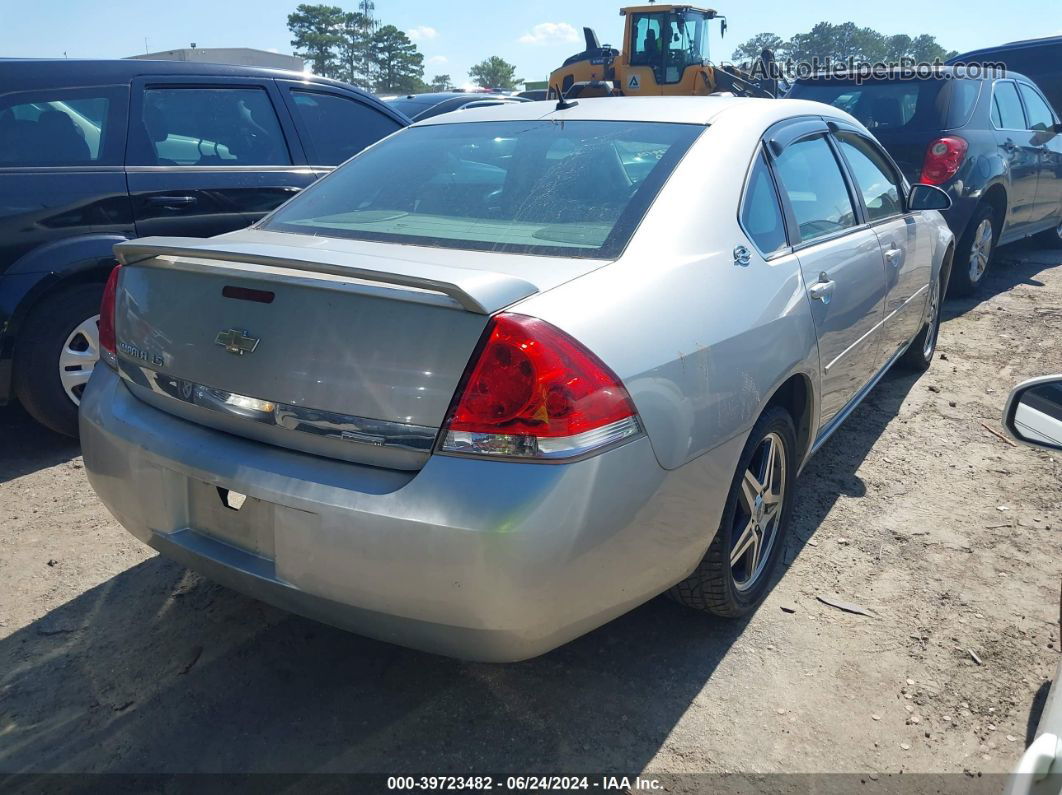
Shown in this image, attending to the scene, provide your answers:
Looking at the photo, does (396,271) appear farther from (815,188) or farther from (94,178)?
(94,178)

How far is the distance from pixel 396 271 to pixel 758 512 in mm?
1480

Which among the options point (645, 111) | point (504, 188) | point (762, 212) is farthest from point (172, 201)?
point (762, 212)

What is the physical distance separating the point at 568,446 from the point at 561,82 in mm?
17366

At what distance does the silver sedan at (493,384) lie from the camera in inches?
73.6

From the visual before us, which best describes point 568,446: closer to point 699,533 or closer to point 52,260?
point 699,533

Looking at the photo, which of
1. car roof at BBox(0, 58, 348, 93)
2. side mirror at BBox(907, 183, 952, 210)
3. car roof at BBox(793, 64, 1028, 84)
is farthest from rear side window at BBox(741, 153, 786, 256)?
car roof at BBox(793, 64, 1028, 84)

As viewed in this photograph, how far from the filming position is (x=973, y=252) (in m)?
6.92

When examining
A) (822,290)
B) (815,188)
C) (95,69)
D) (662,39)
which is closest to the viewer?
(822,290)

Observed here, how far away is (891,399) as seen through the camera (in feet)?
16.1

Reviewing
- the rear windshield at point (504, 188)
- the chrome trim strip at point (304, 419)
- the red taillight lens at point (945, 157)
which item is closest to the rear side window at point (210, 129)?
the rear windshield at point (504, 188)

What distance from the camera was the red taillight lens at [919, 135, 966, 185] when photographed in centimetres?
643

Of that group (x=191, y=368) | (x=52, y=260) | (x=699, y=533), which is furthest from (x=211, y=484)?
(x=52, y=260)

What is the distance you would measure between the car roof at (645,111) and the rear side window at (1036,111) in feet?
18.4

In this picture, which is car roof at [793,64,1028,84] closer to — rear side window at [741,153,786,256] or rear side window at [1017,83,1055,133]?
rear side window at [1017,83,1055,133]
